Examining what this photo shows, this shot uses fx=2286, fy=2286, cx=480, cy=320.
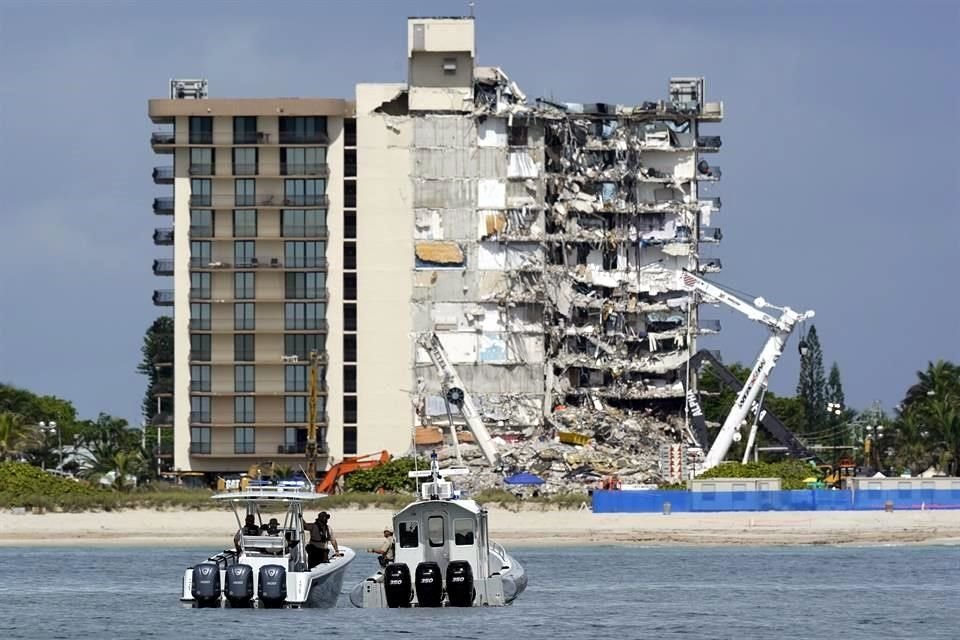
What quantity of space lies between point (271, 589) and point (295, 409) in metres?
91.6

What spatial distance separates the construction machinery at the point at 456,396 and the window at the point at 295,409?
A: 31.9ft

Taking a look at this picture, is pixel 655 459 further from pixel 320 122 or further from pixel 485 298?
pixel 320 122

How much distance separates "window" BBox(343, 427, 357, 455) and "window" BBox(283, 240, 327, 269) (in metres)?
11.7

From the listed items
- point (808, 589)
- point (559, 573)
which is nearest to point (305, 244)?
point (559, 573)

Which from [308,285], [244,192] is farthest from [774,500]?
[244,192]

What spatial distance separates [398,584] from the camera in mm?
69875

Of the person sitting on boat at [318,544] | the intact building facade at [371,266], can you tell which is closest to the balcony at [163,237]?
the intact building facade at [371,266]

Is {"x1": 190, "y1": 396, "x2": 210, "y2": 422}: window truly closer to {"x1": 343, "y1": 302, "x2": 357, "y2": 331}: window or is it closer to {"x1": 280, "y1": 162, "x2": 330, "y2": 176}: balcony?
{"x1": 343, "y1": 302, "x2": 357, "y2": 331}: window

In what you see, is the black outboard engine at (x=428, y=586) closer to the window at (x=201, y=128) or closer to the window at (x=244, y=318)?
the window at (x=244, y=318)

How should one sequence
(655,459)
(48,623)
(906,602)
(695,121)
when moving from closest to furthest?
(48,623), (906,602), (655,459), (695,121)

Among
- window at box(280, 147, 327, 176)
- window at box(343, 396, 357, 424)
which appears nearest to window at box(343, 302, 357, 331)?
window at box(343, 396, 357, 424)

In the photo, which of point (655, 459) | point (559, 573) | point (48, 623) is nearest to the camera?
point (48, 623)

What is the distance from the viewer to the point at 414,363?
524ft

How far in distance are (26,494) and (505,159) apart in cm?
4385
